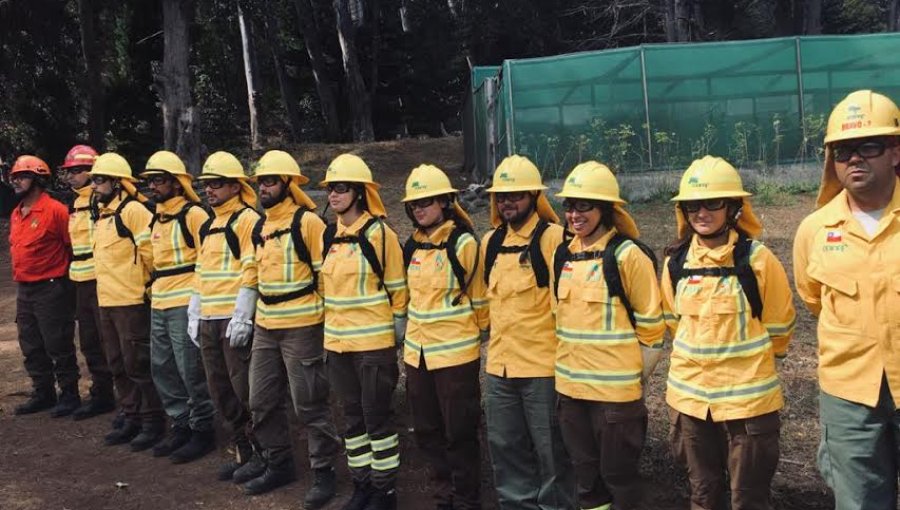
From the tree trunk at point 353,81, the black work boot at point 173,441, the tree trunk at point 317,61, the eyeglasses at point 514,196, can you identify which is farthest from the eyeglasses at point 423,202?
the tree trunk at point 317,61

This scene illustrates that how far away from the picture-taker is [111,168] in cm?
591

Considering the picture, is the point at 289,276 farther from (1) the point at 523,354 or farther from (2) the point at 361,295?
(1) the point at 523,354

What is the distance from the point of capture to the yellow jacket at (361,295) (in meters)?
4.50

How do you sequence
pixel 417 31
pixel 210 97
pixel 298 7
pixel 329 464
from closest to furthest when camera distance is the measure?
1. pixel 329 464
2. pixel 298 7
3. pixel 210 97
4. pixel 417 31

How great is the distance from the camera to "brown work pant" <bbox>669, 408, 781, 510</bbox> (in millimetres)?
3299

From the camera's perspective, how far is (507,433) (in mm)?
4117

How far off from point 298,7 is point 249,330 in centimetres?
2262

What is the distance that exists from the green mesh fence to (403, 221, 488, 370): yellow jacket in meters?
8.42

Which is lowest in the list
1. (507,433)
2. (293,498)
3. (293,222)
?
(293,498)

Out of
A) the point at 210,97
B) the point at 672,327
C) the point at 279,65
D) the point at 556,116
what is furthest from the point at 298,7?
the point at 672,327

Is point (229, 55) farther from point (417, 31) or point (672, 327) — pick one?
point (672, 327)

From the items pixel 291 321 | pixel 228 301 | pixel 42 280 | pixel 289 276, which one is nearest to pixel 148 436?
pixel 228 301

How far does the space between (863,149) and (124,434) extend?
18.2ft

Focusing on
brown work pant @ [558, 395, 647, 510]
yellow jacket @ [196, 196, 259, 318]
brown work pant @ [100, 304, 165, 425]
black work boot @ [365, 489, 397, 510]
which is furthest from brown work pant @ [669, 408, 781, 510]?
brown work pant @ [100, 304, 165, 425]
